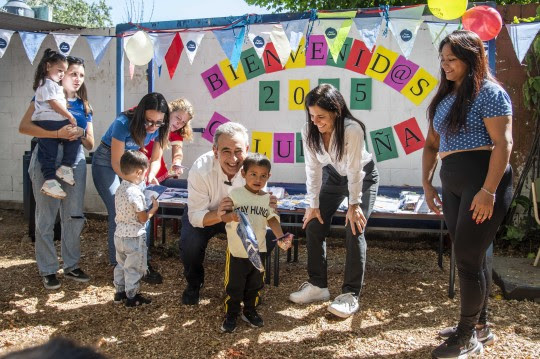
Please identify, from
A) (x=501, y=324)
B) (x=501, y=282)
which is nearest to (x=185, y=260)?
(x=501, y=324)

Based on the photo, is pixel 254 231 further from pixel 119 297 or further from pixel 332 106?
pixel 119 297

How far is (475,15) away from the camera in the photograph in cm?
402

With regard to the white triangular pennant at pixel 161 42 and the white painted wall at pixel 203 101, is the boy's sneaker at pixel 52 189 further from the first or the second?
the white painted wall at pixel 203 101

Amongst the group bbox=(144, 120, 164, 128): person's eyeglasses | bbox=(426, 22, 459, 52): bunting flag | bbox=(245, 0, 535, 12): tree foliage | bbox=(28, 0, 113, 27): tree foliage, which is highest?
bbox=(28, 0, 113, 27): tree foliage

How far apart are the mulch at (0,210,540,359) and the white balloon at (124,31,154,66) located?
1827mm

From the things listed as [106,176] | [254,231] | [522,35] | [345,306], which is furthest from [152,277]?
[522,35]

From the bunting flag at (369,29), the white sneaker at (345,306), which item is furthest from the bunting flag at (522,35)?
the white sneaker at (345,306)

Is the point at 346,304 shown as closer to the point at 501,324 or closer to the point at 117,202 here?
the point at 501,324

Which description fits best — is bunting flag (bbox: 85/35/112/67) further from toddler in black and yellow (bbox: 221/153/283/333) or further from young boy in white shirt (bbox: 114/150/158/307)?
toddler in black and yellow (bbox: 221/153/283/333)

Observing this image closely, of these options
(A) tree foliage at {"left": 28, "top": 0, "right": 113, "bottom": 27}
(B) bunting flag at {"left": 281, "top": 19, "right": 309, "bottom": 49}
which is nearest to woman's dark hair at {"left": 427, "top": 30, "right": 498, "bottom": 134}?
(B) bunting flag at {"left": 281, "top": 19, "right": 309, "bottom": 49}

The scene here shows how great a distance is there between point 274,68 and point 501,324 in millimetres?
3548

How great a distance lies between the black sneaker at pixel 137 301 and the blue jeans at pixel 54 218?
818 millimetres

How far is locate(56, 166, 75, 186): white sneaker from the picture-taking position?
427 cm

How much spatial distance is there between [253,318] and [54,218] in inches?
71.0
